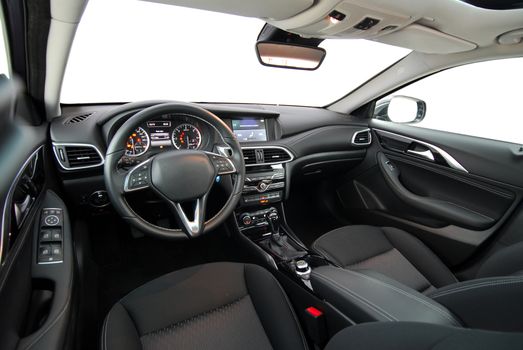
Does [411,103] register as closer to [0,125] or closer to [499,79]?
[499,79]

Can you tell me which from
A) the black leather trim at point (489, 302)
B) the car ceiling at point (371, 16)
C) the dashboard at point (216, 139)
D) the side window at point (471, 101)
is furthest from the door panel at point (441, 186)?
the black leather trim at point (489, 302)

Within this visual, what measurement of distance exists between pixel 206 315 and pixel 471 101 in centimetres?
202

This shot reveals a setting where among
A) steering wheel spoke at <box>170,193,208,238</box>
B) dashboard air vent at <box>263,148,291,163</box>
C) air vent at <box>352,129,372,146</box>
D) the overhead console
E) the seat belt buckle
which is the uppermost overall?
the overhead console

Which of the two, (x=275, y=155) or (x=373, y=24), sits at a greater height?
(x=373, y=24)

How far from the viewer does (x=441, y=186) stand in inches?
79.1

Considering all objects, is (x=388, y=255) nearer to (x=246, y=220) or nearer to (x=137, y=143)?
(x=246, y=220)

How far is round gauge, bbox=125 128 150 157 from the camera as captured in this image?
4.45 ft

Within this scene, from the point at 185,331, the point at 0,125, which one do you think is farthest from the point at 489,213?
the point at 0,125

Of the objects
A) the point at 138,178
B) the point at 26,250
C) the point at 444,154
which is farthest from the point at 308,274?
the point at 444,154

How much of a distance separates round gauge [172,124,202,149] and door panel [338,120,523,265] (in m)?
1.44

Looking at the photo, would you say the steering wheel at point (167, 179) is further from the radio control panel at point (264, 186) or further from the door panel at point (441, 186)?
the door panel at point (441, 186)

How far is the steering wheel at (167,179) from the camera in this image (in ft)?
3.76

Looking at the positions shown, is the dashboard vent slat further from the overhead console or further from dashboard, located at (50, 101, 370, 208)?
the overhead console

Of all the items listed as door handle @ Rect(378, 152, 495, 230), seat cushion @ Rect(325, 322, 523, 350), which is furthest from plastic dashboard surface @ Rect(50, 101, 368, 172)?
seat cushion @ Rect(325, 322, 523, 350)
